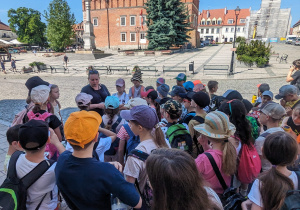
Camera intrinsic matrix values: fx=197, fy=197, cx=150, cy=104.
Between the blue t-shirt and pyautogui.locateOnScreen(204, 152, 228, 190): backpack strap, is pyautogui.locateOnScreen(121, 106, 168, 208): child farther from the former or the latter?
pyautogui.locateOnScreen(204, 152, 228, 190): backpack strap

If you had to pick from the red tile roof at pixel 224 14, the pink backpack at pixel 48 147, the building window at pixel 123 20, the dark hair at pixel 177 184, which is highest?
Answer: the red tile roof at pixel 224 14

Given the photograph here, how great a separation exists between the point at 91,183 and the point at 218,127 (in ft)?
4.52

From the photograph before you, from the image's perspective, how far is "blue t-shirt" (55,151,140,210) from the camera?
5.06 feet

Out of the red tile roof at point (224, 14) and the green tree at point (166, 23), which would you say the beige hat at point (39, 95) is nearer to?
the green tree at point (166, 23)

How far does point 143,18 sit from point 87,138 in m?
48.8

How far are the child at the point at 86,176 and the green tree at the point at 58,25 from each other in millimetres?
44541

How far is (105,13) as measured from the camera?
4719 cm

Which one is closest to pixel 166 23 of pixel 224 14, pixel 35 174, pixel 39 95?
pixel 39 95

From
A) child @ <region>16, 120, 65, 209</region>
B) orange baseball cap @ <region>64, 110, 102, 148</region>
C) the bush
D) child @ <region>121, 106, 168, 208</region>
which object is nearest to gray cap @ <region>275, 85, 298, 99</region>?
child @ <region>121, 106, 168, 208</region>

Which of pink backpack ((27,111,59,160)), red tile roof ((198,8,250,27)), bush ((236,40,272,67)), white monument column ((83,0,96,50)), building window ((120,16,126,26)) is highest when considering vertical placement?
red tile roof ((198,8,250,27))

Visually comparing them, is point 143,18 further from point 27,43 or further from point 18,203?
point 18,203

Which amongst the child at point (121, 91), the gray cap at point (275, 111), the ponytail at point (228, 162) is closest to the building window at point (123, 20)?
the child at point (121, 91)

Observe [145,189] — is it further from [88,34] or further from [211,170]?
[88,34]

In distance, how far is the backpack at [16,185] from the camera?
1711mm
